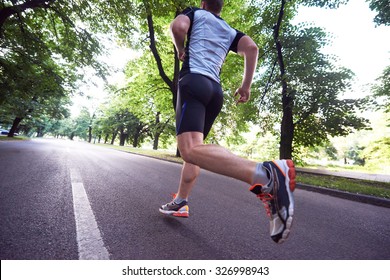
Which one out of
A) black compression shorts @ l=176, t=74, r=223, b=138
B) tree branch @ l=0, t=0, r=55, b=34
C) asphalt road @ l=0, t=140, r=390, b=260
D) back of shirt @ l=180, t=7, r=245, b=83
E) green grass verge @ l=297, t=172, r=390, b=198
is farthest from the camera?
tree branch @ l=0, t=0, r=55, b=34

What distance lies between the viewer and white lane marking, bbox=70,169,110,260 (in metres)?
1.37

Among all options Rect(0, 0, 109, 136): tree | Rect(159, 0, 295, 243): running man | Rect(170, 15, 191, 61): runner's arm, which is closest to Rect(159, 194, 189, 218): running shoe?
Rect(159, 0, 295, 243): running man

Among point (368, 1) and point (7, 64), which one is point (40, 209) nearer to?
point (7, 64)

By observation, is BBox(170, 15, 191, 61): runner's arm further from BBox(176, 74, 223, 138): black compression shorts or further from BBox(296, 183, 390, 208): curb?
BBox(296, 183, 390, 208): curb

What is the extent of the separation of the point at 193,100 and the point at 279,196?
0.97 meters

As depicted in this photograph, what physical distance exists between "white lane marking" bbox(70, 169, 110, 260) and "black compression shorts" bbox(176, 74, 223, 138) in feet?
3.27

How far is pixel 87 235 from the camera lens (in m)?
1.61

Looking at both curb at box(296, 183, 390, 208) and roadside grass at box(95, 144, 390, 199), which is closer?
curb at box(296, 183, 390, 208)

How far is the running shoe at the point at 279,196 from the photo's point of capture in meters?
1.36

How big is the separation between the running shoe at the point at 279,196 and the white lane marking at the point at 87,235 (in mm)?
1065

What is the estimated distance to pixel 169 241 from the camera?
1680 mm

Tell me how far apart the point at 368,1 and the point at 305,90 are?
498 centimetres

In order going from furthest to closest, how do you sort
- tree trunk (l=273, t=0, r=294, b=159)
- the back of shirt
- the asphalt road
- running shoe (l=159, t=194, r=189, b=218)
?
1. tree trunk (l=273, t=0, r=294, b=159)
2. running shoe (l=159, t=194, r=189, b=218)
3. the back of shirt
4. the asphalt road

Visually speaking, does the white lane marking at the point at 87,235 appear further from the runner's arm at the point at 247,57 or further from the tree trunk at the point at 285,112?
the tree trunk at the point at 285,112
